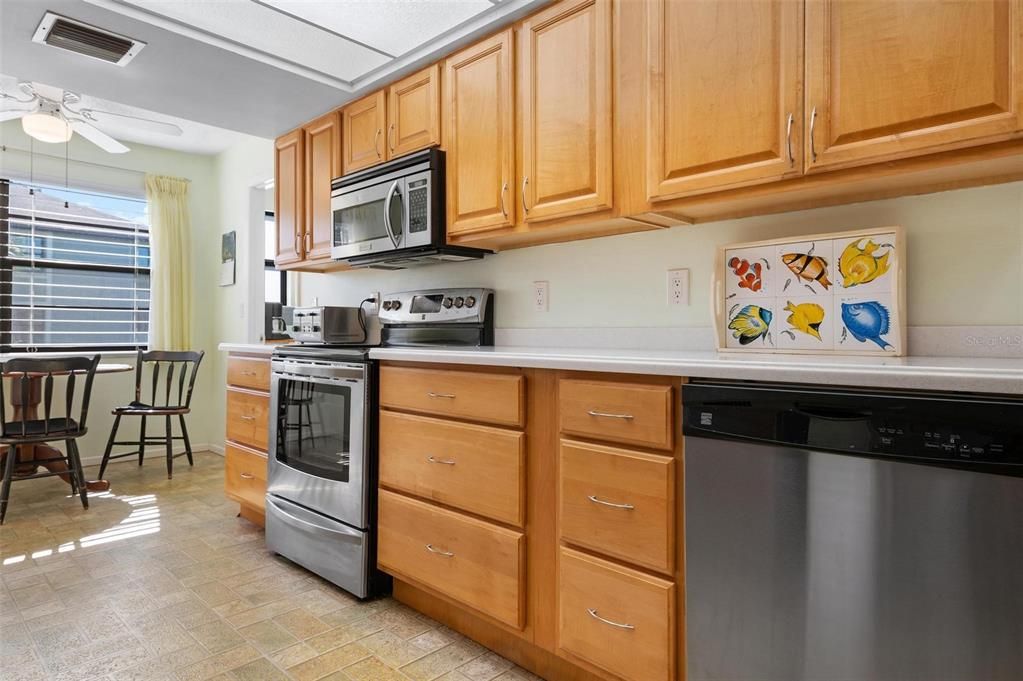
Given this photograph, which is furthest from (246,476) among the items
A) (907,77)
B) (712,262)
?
(907,77)

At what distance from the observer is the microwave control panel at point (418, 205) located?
245 cm

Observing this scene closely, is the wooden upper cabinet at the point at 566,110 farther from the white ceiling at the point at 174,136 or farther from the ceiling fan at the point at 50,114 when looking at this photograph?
the white ceiling at the point at 174,136

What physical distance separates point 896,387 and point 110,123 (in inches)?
200

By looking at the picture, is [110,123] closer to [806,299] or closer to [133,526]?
[133,526]

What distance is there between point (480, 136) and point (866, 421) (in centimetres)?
170

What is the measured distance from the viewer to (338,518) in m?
2.32

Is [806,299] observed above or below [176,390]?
above

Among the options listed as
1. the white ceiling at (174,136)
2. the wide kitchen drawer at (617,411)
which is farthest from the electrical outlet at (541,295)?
the white ceiling at (174,136)

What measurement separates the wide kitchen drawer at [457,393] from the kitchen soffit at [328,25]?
4.28 ft

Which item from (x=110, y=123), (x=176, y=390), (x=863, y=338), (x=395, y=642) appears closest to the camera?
(x=863, y=338)

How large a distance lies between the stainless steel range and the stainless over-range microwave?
0.82 feet

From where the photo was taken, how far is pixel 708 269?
1962 mm

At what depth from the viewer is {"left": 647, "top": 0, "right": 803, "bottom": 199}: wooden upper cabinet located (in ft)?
4.96

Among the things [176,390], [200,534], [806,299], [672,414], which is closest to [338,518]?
[200,534]
